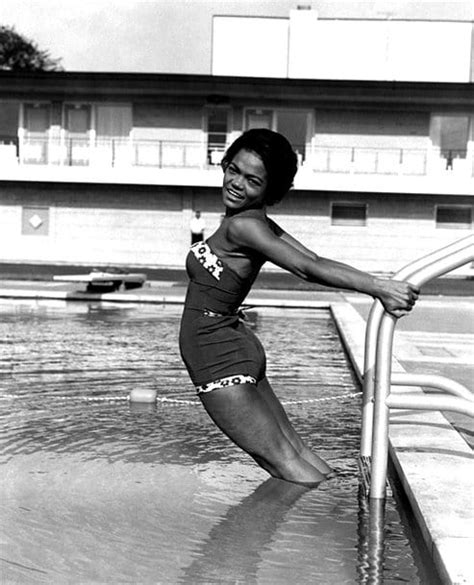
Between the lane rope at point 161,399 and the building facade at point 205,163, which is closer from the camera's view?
the lane rope at point 161,399

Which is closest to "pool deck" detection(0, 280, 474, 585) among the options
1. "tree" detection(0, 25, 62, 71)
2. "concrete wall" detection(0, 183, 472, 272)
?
"concrete wall" detection(0, 183, 472, 272)

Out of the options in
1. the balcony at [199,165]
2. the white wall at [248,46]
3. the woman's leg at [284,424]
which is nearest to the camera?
the woman's leg at [284,424]

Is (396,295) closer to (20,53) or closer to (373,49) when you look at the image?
(373,49)

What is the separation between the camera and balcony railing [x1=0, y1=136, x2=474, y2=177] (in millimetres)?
33812

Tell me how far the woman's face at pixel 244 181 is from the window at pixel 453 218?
100 ft

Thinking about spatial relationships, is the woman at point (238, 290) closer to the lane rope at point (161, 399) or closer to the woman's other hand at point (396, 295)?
the woman's other hand at point (396, 295)

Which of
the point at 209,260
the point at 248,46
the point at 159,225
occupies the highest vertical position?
the point at 248,46

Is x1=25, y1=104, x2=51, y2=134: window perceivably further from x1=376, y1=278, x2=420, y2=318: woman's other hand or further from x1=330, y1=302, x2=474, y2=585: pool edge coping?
x1=376, y1=278, x2=420, y2=318: woman's other hand

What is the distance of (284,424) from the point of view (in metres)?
4.96

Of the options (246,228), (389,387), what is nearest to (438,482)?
(389,387)

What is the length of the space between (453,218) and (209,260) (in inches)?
1213

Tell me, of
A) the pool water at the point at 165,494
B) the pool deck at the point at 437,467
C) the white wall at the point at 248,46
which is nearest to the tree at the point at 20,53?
the white wall at the point at 248,46

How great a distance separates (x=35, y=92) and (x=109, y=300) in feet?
61.2

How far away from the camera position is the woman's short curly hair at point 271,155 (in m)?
4.56
